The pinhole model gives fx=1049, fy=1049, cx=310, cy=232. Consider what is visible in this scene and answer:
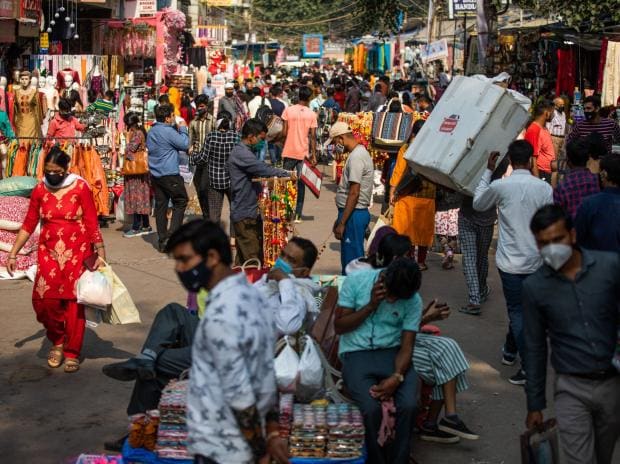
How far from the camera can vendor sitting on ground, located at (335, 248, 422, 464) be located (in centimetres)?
561

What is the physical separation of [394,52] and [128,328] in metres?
40.0

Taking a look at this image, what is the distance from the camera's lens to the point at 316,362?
5.76m

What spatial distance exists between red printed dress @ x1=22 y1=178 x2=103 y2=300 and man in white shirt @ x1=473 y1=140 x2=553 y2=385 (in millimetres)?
2942

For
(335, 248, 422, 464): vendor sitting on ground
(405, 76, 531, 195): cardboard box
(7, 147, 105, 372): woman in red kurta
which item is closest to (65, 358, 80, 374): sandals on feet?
(7, 147, 105, 372): woman in red kurta

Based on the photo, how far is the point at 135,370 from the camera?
19.5 feet

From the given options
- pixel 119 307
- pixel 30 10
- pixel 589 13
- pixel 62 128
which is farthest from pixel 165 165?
pixel 589 13

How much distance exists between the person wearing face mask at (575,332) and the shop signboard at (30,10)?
49.6 ft

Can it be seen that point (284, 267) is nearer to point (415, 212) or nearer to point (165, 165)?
point (415, 212)

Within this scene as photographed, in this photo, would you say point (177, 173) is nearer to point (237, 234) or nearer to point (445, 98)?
point (237, 234)

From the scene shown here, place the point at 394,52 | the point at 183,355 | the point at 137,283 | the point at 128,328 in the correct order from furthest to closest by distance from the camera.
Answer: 1. the point at 394,52
2. the point at 137,283
3. the point at 128,328
4. the point at 183,355

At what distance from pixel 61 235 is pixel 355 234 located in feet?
9.22

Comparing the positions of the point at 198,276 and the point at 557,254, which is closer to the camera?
the point at 198,276

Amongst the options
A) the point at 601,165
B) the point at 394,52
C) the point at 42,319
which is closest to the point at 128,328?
the point at 42,319

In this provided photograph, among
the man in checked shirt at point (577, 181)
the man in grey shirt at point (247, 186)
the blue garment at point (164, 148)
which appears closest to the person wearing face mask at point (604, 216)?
the man in checked shirt at point (577, 181)
